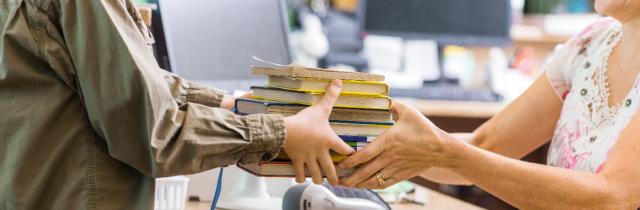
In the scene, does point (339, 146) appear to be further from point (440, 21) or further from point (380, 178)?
point (440, 21)

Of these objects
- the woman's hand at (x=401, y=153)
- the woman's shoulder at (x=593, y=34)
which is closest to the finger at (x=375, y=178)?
the woman's hand at (x=401, y=153)

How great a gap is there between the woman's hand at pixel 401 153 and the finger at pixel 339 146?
26mm

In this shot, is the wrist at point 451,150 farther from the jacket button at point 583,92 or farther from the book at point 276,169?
the jacket button at point 583,92

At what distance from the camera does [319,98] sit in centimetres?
114

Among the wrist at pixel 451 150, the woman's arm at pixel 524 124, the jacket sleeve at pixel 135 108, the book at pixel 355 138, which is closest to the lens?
the jacket sleeve at pixel 135 108

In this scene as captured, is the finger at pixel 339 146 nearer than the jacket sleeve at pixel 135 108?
No

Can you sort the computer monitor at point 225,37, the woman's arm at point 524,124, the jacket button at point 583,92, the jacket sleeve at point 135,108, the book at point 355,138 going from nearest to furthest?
the jacket sleeve at point 135,108
the book at point 355,138
the jacket button at point 583,92
the woman's arm at point 524,124
the computer monitor at point 225,37

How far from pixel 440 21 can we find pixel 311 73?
97.8 inches

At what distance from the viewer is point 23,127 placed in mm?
966

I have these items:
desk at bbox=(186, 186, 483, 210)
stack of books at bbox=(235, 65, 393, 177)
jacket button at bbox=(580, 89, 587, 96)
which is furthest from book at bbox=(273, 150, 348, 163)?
jacket button at bbox=(580, 89, 587, 96)

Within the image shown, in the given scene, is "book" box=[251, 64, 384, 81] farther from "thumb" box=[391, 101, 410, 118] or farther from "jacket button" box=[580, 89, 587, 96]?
"jacket button" box=[580, 89, 587, 96]

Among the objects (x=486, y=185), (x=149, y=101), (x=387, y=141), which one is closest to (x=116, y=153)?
(x=149, y=101)

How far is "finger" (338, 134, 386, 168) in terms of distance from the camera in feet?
3.85

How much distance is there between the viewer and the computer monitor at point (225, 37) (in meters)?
1.93
